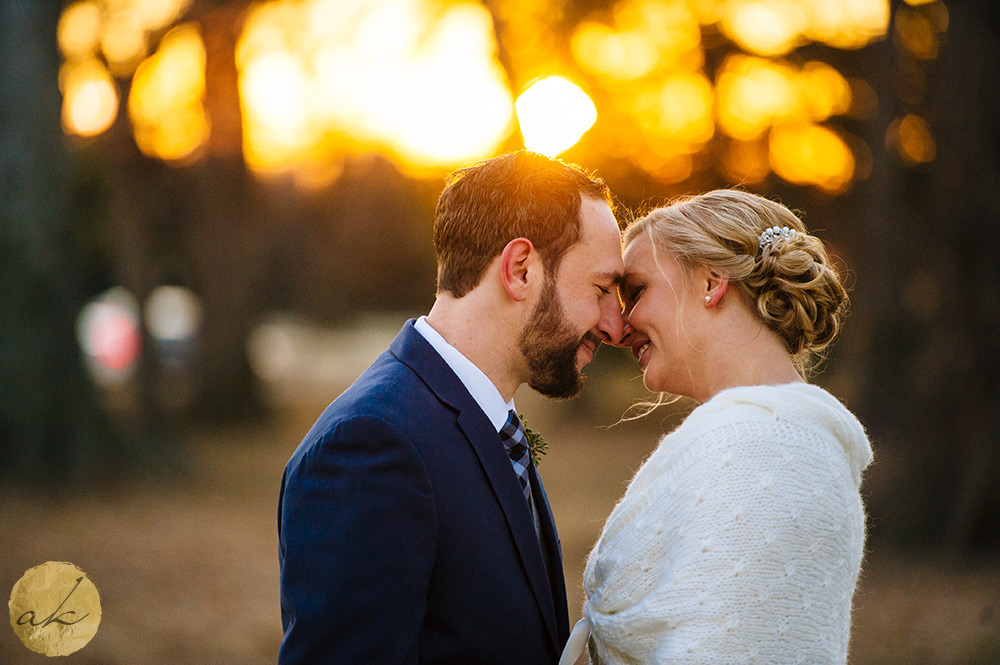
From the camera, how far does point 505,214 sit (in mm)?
2480

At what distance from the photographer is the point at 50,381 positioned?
1116 centimetres

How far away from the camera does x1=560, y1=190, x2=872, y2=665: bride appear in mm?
2035

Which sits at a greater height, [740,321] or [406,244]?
[740,321]

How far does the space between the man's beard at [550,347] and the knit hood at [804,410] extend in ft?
1.38

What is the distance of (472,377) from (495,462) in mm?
268

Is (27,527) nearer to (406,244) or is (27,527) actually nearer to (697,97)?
(697,97)

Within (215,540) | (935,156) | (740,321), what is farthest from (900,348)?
(740,321)

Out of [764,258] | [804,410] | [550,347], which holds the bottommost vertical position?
[804,410]

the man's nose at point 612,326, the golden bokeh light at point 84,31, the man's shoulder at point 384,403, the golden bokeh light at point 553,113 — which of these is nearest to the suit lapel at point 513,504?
the man's shoulder at point 384,403

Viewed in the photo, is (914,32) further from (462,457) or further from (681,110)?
(462,457)

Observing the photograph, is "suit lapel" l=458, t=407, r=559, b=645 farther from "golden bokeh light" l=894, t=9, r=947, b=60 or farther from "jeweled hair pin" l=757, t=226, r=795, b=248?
"golden bokeh light" l=894, t=9, r=947, b=60

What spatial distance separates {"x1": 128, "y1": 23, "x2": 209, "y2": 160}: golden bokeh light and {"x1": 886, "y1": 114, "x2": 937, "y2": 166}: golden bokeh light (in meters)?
11.2

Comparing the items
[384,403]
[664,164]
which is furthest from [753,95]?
[384,403]

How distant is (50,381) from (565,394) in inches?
411
